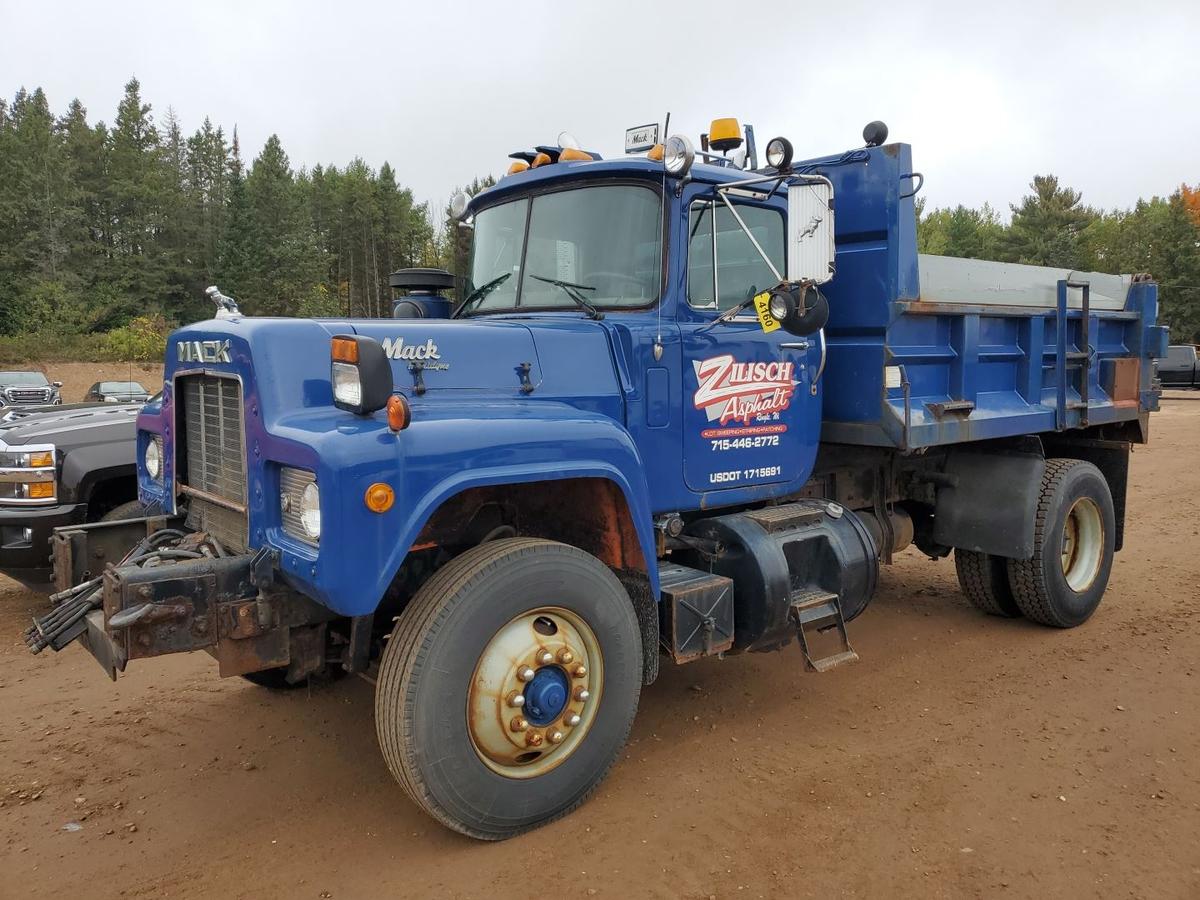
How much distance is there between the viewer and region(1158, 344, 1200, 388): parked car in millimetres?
30297

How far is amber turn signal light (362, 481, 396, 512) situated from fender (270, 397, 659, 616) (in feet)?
0.07

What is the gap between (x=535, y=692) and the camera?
11.0 ft

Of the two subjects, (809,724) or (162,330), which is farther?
→ (162,330)

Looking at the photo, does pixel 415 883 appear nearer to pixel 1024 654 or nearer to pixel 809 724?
pixel 809 724

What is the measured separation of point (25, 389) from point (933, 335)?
21.5m

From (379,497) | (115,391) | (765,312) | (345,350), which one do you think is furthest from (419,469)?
(115,391)

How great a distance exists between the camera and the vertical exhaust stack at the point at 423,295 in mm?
5016

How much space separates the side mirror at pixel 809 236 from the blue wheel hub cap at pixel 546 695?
1993mm

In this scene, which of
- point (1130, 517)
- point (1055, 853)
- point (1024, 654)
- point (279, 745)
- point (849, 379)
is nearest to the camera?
point (1055, 853)

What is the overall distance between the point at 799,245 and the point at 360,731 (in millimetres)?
3147

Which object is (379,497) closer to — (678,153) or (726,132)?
(678,153)

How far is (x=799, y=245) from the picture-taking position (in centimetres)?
392

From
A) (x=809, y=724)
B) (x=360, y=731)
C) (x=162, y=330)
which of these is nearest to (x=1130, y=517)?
(x=809, y=724)

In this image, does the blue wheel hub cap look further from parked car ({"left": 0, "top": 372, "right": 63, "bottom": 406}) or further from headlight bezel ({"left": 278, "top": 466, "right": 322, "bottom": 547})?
parked car ({"left": 0, "top": 372, "right": 63, "bottom": 406})
